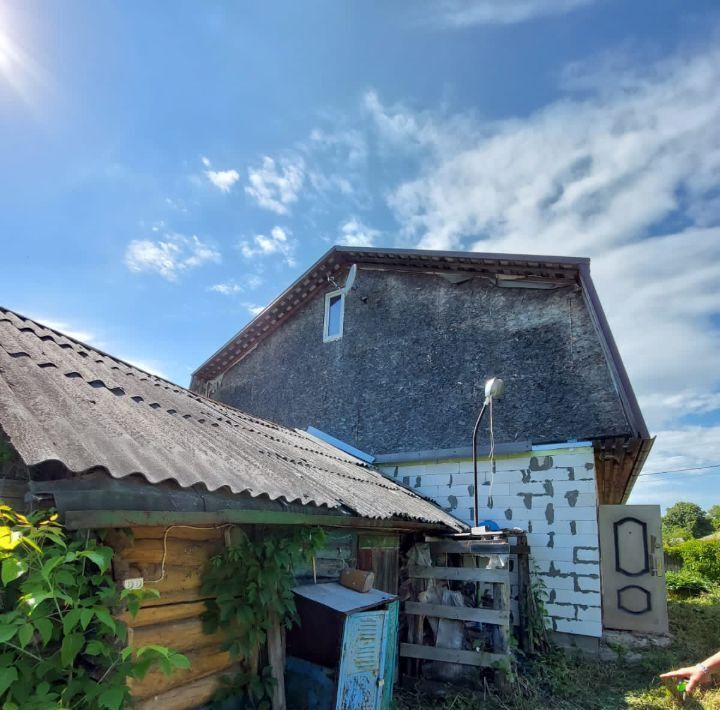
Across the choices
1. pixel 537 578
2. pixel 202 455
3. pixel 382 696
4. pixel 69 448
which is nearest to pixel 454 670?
pixel 382 696

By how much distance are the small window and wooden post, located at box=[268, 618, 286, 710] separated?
861cm

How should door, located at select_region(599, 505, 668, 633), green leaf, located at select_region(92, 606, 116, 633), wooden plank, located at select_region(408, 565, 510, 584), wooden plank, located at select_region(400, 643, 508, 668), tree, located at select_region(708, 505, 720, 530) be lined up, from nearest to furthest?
green leaf, located at select_region(92, 606, 116, 633) < wooden plank, located at select_region(400, 643, 508, 668) < wooden plank, located at select_region(408, 565, 510, 584) < door, located at select_region(599, 505, 668, 633) < tree, located at select_region(708, 505, 720, 530)

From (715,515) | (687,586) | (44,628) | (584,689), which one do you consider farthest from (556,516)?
(715,515)

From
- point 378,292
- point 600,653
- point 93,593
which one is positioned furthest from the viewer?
point 378,292

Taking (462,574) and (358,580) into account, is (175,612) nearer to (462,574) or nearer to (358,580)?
(358,580)

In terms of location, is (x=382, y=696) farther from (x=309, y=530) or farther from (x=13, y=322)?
(x=13, y=322)

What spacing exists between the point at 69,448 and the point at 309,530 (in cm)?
250

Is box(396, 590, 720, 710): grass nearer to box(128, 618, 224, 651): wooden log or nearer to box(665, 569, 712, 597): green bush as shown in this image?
box(128, 618, 224, 651): wooden log

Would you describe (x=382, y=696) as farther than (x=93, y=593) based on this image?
Yes

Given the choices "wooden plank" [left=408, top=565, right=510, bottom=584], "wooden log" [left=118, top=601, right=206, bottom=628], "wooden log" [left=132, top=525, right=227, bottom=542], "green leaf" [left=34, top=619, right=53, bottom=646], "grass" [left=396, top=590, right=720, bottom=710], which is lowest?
"grass" [left=396, top=590, right=720, bottom=710]

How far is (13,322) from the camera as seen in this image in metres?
5.21

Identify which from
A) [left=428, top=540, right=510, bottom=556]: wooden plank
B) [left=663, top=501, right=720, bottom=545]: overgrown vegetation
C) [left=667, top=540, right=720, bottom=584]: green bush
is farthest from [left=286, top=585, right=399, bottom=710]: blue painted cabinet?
[left=663, top=501, right=720, bottom=545]: overgrown vegetation

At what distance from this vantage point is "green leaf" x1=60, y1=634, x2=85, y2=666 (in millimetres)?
2631

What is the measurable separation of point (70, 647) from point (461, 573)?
5503mm
